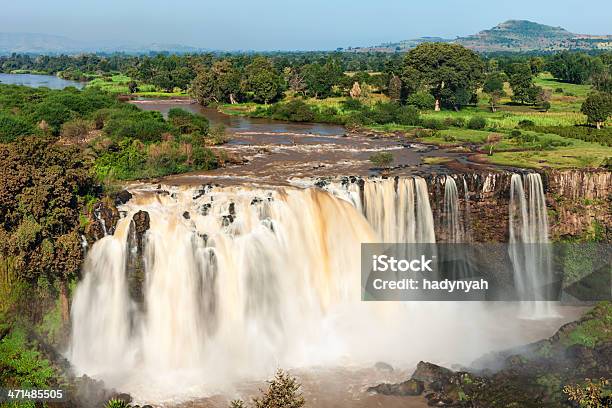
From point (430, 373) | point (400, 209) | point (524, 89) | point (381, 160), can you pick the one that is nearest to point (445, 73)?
point (524, 89)

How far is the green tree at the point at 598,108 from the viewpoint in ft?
157

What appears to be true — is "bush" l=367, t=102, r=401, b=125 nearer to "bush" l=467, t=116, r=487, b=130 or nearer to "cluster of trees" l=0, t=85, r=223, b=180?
"bush" l=467, t=116, r=487, b=130

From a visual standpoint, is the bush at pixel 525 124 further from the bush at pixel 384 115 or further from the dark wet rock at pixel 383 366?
the dark wet rock at pixel 383 366

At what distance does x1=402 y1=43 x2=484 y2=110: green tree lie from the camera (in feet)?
198

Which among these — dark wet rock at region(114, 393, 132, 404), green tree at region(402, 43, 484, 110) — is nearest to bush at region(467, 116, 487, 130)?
green tree at region(402, 43, 484, 110)

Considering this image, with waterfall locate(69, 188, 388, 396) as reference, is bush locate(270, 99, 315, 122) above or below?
above

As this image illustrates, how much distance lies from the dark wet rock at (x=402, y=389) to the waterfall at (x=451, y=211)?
9.83 metres

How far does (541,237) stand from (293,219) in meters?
13.1

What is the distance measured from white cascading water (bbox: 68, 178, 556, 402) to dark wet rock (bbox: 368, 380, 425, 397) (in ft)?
7.06

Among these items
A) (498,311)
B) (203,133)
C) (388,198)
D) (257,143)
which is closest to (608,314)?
(498,311)

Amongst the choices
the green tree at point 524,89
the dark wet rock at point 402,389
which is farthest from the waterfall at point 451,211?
the green tree at point 524,89

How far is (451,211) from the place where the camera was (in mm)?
28359

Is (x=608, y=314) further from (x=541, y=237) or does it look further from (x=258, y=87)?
(x=258, y=87)

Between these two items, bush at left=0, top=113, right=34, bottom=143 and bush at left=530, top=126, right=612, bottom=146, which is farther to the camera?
bush at left=530, top=126, right=612, bottom=146
